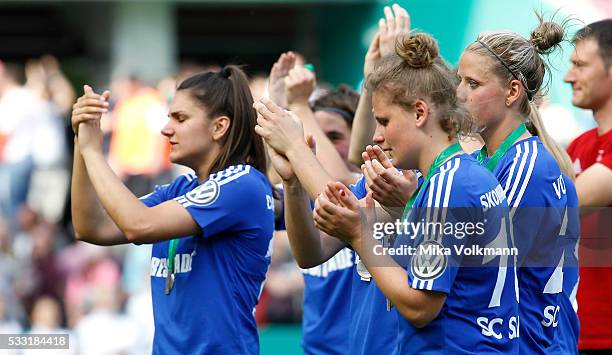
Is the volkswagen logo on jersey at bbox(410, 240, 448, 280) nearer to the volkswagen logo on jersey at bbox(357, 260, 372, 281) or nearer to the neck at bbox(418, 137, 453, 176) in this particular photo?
the neck at bbox(418, 137, 453, 176)

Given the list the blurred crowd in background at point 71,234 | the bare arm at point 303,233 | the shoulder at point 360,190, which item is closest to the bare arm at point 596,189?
the shoulder at point 360,190

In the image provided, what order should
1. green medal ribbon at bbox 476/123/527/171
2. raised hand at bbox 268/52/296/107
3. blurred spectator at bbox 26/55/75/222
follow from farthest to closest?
1. blurred spectator at bbox 26/55/75/222
2. raised hand at bbox 268/52/296/107
3. green medal ribbon at bbox 476/123/527/171

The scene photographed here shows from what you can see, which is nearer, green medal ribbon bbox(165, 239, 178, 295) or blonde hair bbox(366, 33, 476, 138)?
blonde hair bbox(366, 33, 476, 138)

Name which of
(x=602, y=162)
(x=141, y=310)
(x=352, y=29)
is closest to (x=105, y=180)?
(x=602, y=162)

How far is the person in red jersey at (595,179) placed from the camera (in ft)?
16.8

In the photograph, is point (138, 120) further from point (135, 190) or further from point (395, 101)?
point (395, 101)

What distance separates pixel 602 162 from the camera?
205 inches

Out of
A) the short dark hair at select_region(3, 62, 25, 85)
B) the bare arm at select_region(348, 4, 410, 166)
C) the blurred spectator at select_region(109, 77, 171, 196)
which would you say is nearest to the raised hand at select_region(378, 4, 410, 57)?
the bare arm at select_region(348, 4, 410, 166)

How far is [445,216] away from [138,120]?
29.3 ft

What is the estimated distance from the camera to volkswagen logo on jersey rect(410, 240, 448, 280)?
3508mm

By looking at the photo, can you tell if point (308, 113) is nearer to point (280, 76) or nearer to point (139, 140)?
point (280, 76)

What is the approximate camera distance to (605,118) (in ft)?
17.8

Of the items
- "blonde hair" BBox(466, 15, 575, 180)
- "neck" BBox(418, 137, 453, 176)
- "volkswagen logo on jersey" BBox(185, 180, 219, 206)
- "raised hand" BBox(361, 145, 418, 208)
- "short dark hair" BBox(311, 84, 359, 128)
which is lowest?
"volkswagen logo on jersey" BBox(185, 180, 219, 206)

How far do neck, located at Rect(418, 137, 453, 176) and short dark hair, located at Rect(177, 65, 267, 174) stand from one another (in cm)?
120
